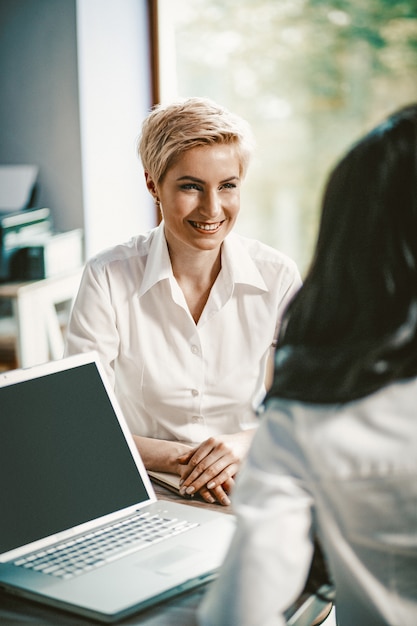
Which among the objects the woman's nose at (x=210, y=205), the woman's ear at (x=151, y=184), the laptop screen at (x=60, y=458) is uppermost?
the woman's ear at (x=151, y=184)

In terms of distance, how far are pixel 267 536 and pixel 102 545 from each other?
0.47 m

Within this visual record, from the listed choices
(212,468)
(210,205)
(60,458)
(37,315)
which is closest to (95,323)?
(210,205)

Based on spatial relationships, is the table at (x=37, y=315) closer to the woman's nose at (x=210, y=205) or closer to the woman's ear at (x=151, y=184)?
the woman's ear at (x=151, y=184)

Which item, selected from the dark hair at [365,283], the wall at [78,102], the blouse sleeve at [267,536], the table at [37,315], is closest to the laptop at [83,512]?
the blouse sleeve at [267,536]

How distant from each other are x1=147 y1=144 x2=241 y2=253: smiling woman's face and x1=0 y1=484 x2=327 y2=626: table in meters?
0.93

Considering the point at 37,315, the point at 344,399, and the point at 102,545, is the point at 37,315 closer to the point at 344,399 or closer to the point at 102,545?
the point at 102,545

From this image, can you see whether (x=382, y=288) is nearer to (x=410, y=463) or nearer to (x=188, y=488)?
(x=410, y=463)

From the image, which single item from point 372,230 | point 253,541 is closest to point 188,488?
point 253,541

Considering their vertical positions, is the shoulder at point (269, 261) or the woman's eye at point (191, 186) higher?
the woman's eye at point (191, 186)

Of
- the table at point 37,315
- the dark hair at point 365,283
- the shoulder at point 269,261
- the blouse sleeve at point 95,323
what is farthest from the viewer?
the table at point 37,315

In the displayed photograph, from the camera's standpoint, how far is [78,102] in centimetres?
358

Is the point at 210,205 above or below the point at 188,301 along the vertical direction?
above

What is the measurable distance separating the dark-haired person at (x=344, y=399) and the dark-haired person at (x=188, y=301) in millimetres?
1016

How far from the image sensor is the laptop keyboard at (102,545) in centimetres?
113
